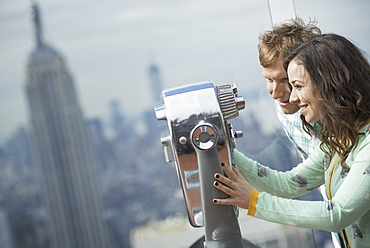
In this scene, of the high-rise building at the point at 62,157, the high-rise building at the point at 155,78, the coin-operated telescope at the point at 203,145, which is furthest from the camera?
the high-rise building at the point at 62,157

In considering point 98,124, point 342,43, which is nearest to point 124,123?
point 98,124

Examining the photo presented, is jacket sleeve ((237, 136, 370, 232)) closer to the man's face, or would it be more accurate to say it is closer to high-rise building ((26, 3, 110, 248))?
the man's face

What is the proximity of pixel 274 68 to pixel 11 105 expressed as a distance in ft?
6.02

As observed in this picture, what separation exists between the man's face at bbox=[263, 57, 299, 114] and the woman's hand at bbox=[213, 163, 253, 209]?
0.96ft

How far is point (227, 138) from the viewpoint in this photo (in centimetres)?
79

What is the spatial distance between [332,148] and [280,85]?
0.21 metres

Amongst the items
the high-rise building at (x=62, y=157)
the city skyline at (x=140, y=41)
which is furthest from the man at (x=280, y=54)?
the high-rise building at (x=62, y=157)

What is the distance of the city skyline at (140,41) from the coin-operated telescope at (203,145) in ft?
2.24

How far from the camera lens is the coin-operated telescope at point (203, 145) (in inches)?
30.4

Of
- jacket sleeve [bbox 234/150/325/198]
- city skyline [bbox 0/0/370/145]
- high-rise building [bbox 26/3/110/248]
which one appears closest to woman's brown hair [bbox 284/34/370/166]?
jacket sleeve [bbox 234/150/325/198]

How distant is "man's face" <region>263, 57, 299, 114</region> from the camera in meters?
1.03

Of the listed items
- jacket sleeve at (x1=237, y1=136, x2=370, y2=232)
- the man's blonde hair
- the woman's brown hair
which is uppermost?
the man's blonde hair

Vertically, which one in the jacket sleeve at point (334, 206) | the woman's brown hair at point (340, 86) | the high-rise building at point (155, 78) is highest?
the high-rise building at point (155, 78)

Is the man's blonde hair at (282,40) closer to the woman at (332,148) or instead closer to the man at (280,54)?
the man at (280,54)
